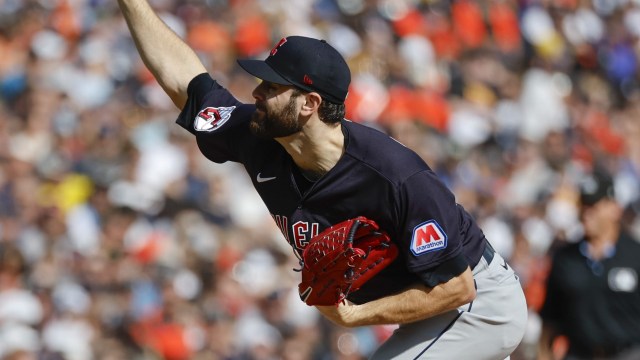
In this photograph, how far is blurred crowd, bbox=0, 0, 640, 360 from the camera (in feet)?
31.1

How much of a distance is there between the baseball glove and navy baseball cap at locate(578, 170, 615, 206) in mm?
2889

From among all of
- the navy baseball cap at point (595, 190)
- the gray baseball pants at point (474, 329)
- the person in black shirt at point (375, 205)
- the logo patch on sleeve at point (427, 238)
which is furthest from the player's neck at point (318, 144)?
the navy baseball cap at point (595, 190)

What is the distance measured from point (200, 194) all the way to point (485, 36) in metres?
6.20

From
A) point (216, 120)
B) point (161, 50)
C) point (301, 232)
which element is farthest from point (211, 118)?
point (301, 232)

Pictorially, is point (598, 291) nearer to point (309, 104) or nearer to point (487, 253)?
point (487, 253)

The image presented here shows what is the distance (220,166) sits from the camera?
11.1 m

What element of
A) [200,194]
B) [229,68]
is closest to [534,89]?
[229,68]

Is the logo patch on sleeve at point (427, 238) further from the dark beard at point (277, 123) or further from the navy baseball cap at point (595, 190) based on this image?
the navy baseball cap at point (595, 190)

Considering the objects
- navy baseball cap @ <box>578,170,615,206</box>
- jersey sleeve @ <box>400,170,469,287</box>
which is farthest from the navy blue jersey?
navy baseball cap @ <box>578,170,615,206</box>

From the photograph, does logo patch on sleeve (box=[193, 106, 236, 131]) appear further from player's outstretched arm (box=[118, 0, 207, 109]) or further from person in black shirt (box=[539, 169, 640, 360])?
person in black shirt (box=[539, 169, 640, 360])

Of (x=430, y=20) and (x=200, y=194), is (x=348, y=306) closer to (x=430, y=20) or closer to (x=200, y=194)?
(x=200, y=194)

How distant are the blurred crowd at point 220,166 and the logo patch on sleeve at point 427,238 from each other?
3.42 m

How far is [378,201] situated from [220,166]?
6766 mm

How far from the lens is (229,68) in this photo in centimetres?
1217
